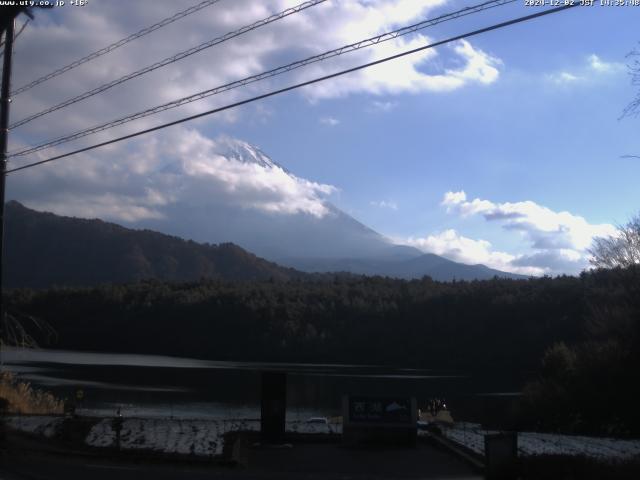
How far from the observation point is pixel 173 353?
332 ft

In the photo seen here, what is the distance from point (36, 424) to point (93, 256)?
167 metres

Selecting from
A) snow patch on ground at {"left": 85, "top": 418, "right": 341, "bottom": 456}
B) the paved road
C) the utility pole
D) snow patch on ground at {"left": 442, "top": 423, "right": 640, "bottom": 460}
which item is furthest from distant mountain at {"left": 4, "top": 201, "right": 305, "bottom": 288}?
the paved road

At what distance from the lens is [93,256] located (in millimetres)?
178375

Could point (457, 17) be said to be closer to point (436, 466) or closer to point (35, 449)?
point (436, 466)

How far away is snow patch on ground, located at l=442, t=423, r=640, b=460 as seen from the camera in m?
15.9

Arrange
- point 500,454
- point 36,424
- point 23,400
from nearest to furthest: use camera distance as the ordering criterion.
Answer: point 500,454
point 36,424
point 23,400

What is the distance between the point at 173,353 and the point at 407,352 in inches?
1204

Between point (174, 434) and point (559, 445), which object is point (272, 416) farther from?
point (559, 445)

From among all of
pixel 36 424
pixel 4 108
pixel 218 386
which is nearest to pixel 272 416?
pixel 36 424

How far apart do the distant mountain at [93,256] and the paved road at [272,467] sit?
149 metres

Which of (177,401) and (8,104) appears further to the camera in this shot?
(177,401)

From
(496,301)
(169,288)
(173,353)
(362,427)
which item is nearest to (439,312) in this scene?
(496,301)

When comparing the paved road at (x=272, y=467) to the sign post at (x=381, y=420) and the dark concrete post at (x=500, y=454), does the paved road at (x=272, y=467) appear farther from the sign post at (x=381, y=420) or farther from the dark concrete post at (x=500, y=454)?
the dark concrete post at (x=500, y=454)

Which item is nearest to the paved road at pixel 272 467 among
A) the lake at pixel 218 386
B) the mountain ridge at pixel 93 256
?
the lake at pixel 218 386
